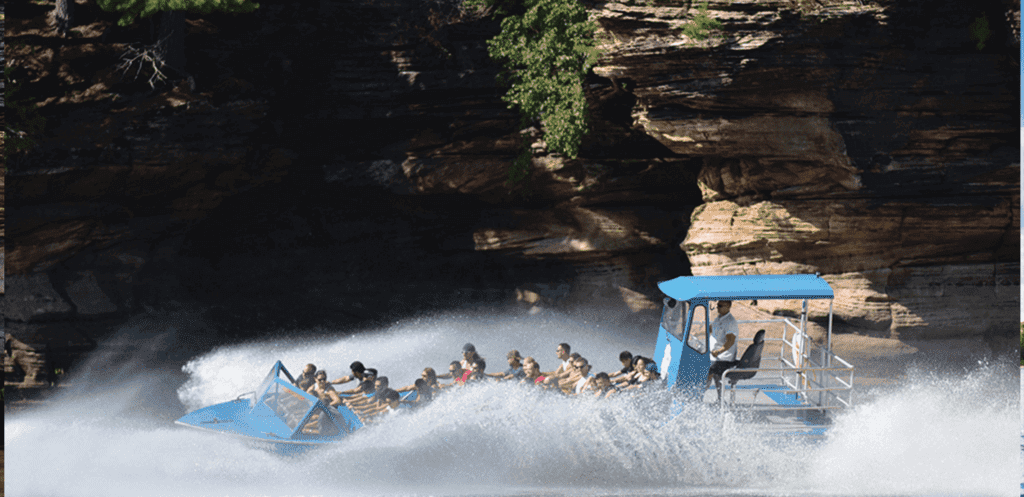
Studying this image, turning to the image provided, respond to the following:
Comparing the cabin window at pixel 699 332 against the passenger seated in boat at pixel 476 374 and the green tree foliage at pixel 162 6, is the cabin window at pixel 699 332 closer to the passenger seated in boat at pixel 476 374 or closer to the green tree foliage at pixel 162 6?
the passenger seated in boat at pixel 476 374

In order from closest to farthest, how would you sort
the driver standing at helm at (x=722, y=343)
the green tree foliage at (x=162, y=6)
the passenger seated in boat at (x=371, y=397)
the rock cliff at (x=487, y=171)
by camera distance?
the driver standing at helm at (x=722, y=343), the passenger seated in boat at (x=371, y=397), the rock cliff at (x=487, y=171), the green tree foliage at (x=162, y=6)

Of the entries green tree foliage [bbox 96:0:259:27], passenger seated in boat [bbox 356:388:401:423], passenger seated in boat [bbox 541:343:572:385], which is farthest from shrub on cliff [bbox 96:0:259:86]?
passenger seated in boat [bbox 541:343:572:385]

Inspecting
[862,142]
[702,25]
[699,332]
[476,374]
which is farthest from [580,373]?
[862,142]

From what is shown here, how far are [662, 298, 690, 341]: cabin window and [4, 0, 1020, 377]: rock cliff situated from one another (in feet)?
16.1

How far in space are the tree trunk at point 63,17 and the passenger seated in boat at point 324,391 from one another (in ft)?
30.9

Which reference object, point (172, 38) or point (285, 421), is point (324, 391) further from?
point (172, 38)

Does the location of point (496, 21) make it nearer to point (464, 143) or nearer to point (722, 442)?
point (464, 143)

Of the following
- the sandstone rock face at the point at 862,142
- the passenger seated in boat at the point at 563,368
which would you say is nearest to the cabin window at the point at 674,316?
the passenger seated in boat at the point at 563,368

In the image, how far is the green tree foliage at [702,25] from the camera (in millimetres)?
12203

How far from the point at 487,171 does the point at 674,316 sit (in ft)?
24.5

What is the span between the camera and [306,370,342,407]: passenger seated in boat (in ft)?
31.4

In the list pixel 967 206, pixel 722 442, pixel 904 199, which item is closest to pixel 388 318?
pixel 722 442

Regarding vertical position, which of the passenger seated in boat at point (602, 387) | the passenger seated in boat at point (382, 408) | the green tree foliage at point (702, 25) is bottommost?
the passenger seated in boat at point (382, 408)

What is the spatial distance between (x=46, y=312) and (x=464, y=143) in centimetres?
955
